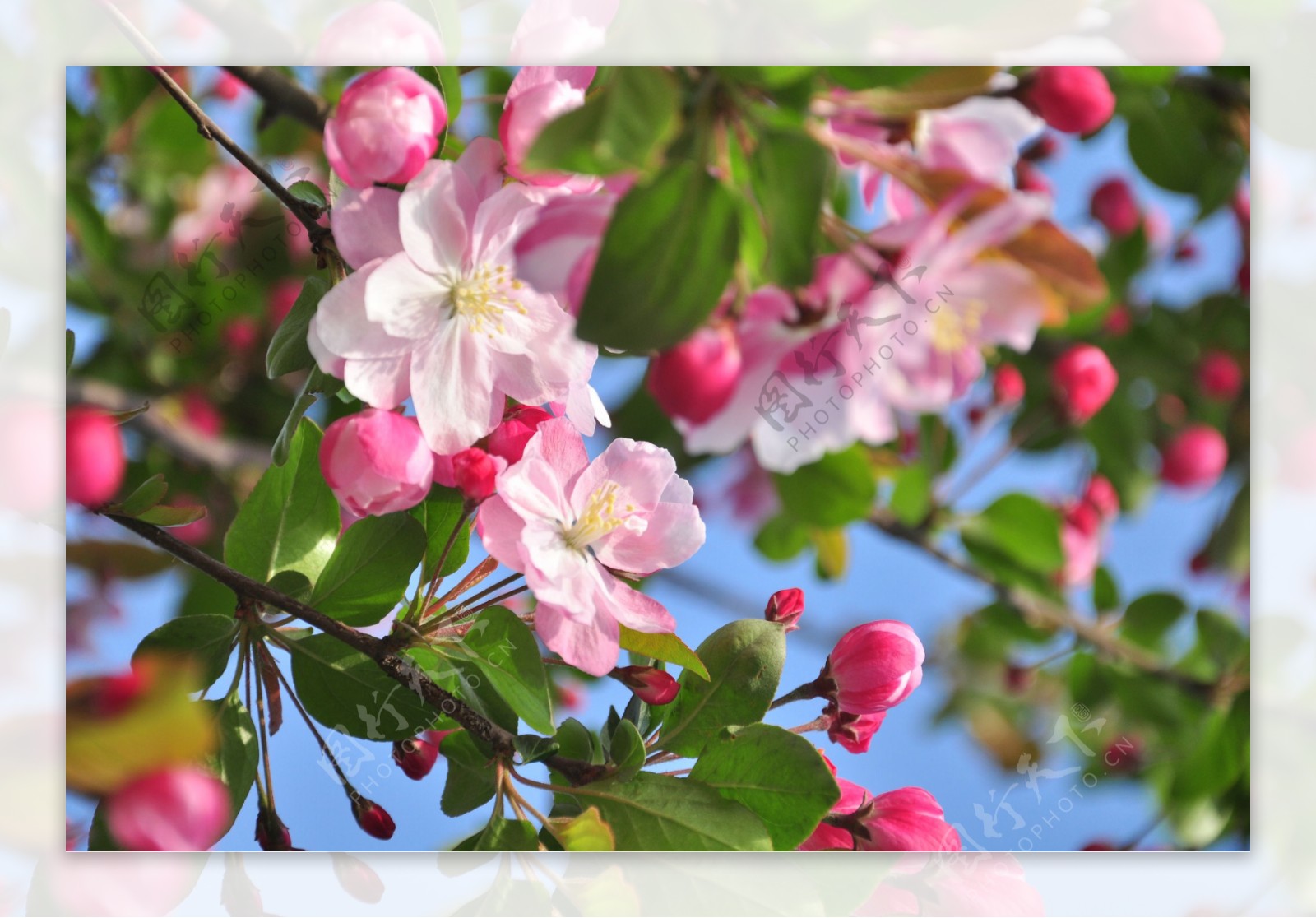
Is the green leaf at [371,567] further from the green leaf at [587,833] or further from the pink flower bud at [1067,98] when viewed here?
the pink flower bud at [1067,98]

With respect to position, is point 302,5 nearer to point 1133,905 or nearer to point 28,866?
point 28,866

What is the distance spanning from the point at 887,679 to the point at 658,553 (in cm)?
24

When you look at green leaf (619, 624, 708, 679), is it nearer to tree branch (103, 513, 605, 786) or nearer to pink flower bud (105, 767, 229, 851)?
tree branch (103, 513, 605, 786)

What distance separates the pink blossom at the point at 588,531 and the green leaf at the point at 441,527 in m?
0.09

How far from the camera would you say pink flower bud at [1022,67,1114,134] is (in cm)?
95

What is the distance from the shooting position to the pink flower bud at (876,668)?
3.36ft

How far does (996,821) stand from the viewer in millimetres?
1241

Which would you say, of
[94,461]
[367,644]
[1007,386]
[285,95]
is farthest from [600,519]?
[1007,386]

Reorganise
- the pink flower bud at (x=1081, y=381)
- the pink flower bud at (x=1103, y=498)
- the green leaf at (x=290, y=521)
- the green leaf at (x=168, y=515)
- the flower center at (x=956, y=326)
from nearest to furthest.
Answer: the flower center at (x=956, y=326)
the green leaf at (x=168, y=515)
the green leaf at (x=290, y=521)
the pink flower bud at (x=1081, y=381)
the pink flower bud at (x=1103, y=498)

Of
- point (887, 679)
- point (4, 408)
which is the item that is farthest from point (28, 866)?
point (887, 679)

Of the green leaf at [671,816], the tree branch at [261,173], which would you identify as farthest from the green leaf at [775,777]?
the tree branch at [261,173]

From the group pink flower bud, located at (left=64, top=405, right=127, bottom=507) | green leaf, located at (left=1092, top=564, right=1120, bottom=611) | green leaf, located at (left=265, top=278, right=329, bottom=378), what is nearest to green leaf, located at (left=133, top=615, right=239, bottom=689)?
pink flower bud, located at (left=64, top=405, right=127, bottom=507)

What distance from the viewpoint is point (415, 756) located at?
106 centimetres

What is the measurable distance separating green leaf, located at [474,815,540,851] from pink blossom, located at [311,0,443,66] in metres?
0.67
